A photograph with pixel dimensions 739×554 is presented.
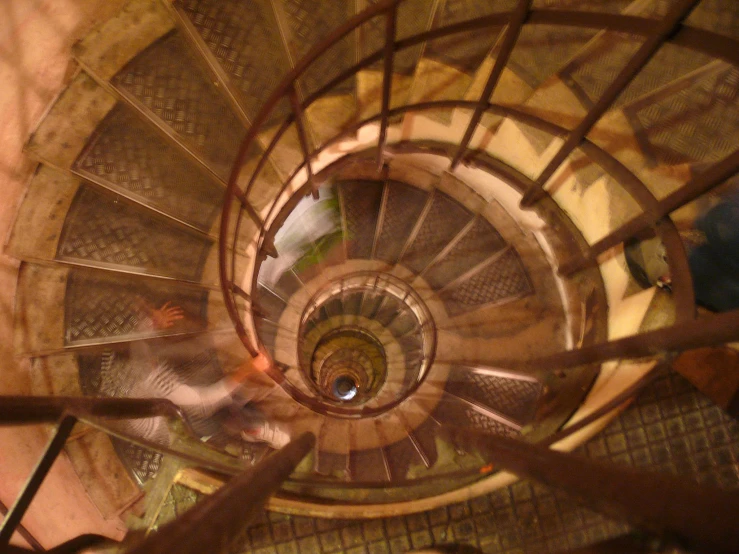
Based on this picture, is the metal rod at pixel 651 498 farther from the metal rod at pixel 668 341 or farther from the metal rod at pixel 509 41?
the metal rod at pixel 509 41

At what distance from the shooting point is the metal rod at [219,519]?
113 cm

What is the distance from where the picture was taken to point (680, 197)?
8.21 ft

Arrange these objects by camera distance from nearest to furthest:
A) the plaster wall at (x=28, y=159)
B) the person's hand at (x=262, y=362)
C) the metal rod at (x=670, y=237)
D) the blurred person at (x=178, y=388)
Result: the metal rod at (x=670, y=237) < the plaster wall at (x=28, y=159) < the blurred person at (x=178, y=388) < the person's hand at (x=262, y=362)

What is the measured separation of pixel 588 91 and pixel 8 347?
184 inches

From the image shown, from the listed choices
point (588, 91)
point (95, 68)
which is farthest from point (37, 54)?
point (588, 91)

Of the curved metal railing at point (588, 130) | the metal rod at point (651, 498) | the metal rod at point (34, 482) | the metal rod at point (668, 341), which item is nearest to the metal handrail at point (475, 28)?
the curved metal railing at point (588, 130)

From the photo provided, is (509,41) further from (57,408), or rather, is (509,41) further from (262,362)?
(262,362)

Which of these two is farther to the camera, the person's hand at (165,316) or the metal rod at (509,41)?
the person's hand at (165,316)

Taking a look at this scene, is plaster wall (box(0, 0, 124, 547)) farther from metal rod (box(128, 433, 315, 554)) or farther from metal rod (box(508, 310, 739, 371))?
metal rod (box(508, 310, 739, 371))

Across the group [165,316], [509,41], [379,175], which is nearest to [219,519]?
[509,41]

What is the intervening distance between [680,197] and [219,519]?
8.63 feet

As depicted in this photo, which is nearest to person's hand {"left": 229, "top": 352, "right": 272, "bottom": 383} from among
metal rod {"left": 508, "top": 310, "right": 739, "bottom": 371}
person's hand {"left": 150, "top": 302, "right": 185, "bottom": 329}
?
person's hand {"left": 150, "top": 302, "right": 185, "bottom": 329}

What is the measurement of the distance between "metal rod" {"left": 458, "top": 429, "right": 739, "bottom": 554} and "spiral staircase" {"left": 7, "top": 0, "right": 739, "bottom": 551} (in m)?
0.78

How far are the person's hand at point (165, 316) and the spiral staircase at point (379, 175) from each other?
65 mm
